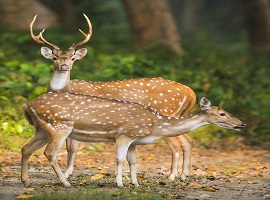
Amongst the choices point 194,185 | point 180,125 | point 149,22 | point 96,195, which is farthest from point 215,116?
point 149,22

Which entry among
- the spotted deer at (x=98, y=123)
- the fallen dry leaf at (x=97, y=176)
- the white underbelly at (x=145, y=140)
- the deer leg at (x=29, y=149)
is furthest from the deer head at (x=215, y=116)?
the deer leg at (x=29, y=149)

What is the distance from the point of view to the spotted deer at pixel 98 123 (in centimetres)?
909

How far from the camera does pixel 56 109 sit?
913 cm

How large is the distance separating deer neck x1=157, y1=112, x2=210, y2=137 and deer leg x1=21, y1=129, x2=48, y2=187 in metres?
1.40

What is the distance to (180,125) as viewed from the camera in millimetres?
9398

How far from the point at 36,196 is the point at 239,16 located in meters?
26.8

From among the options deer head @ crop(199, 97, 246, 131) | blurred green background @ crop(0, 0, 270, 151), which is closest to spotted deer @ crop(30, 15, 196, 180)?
deer head @ crop(199, 97, 246, 131)

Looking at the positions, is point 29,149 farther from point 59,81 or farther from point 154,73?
point 154,73

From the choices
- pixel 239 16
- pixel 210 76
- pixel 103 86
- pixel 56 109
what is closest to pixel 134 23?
pixel 210 76

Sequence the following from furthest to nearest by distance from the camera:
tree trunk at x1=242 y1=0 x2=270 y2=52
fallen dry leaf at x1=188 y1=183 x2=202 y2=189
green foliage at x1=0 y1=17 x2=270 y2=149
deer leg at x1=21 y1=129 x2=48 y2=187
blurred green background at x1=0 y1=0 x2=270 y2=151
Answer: tree trunk at x1=242 y1=0 x2=270 y2=52 < blurred green background at x1=0 y1=0 x2=270 y2=151 < green foliage at x1=0 y1=17 x2=270 y2=149 < fallen dry leaf at x1=188 y1=183 x2=202 y2=189 < deer leg at x1=21 y1=129 x2=48 y2=187

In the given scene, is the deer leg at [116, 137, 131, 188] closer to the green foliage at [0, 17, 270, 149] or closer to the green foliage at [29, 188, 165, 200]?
the green foliage at [29, 188, 165, 200]

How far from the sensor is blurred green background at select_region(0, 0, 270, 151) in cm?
1380

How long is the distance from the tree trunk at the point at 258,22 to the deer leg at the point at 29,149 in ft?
40.6

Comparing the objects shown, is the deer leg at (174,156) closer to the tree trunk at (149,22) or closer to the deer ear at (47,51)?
the deer ear at (47,51)
